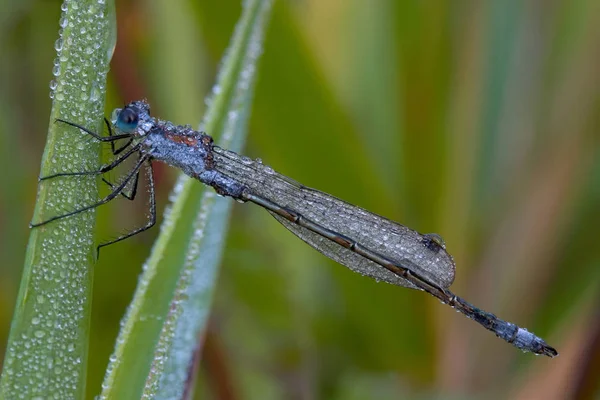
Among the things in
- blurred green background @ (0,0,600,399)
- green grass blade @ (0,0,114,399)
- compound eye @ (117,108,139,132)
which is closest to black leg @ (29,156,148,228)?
green grass blade @ (0,0,114,399)

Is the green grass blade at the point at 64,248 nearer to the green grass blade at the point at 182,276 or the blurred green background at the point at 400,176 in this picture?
the green grass blade at the point at 182,276

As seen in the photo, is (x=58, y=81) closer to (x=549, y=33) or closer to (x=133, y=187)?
(x=133, y=187)

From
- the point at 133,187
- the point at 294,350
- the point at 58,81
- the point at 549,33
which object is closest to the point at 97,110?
the point at 58,81

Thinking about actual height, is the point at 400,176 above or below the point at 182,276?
above

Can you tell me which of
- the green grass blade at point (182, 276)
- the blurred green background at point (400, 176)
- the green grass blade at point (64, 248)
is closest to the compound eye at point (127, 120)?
the blurred green background at point (400, 176)

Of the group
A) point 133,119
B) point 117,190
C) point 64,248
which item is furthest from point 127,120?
point 64,248

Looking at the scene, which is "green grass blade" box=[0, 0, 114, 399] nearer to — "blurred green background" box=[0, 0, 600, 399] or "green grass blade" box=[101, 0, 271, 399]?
"green grass blade" box=[101, 0, 271, 399]

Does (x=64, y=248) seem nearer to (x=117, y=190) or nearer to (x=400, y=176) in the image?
(x=117, y=190)
